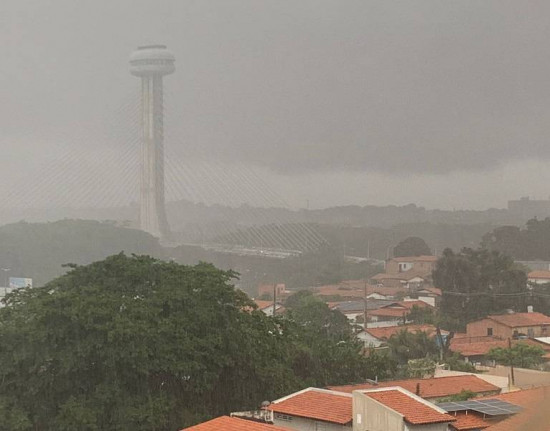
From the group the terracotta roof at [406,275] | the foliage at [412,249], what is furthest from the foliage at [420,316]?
the foliage at [412,249]

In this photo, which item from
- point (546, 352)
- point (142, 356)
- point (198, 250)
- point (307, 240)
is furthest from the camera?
point (307, 240)

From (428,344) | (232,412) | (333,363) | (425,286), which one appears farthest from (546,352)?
(425,286)

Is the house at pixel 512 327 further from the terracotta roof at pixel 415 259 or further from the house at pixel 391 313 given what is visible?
the terracotta roof at pixel 415 259

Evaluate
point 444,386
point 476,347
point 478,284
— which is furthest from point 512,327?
point 444,386

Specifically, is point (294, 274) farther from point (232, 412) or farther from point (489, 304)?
point (232, 412)

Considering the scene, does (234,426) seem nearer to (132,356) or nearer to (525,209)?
(132,356)

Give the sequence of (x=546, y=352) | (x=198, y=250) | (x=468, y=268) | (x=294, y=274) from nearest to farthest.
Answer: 1. (x=546, y=352)
2. (x=468, y=268)
3. (x=294, y=274)
4. (x=198, y=250)
